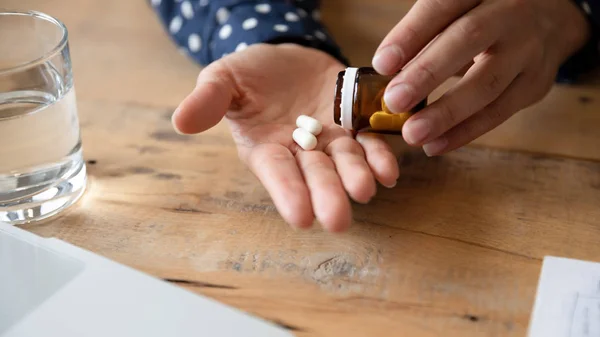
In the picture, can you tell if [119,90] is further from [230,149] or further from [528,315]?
[528,315]

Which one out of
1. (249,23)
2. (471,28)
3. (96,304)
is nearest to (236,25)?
(249,23)

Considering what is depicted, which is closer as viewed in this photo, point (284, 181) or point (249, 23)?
point (284, 181)

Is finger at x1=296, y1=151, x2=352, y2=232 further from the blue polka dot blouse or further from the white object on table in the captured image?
the blue polka dot blouse

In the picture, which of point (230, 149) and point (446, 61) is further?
point (230, 149)

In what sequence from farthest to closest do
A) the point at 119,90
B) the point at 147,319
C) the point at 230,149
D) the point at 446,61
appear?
the point at 119,90
the point at 230,149
the point at 446,61
the point at 147,319

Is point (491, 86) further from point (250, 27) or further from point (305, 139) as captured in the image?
point (250, 27)

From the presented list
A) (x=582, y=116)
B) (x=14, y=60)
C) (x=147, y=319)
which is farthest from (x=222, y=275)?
(x=582, y=116)

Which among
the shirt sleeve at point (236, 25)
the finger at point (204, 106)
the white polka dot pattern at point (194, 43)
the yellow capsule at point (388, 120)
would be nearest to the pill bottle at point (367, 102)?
the yellow capsule at point (388, 120)

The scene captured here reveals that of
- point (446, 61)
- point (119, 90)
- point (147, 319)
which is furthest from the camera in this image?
point (119, 90)
